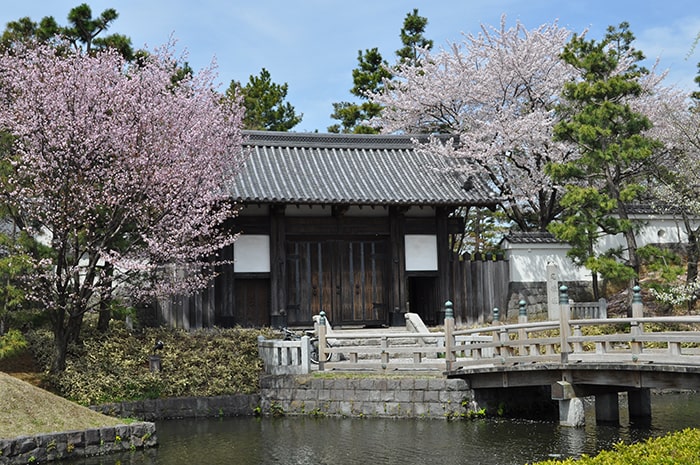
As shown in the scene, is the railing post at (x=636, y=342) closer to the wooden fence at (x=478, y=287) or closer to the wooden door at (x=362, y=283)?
the wooden fence at (x=478, y=287)

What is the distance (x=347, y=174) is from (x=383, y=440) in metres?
12.5

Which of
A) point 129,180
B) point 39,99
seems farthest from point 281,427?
point 39,99

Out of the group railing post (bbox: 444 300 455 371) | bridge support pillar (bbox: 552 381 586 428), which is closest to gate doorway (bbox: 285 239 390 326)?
railing post (bbox: 444 300 455 371)

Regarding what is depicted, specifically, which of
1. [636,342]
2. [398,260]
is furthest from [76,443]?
[398,260]

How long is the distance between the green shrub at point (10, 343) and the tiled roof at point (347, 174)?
24.5 ft

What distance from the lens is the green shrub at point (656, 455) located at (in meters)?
7.69

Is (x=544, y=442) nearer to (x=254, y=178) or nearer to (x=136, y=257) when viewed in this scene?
(x=136, y=257)

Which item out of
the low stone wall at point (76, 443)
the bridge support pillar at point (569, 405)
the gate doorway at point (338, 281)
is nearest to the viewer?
the low stone wall at point (76, 443)

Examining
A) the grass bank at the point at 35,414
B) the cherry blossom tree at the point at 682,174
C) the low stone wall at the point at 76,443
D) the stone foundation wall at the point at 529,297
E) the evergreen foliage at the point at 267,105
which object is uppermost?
the evergreen foliage at the point at 267,105

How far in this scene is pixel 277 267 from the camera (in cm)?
2420

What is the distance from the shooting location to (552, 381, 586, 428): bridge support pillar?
1602 cm

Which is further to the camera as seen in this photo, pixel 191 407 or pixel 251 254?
pixel 251 254

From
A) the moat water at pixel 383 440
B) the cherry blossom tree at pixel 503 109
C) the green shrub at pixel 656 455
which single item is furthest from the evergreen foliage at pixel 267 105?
the green shrub at pixel 656 455

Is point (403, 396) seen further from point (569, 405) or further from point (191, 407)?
point (191, 407)
